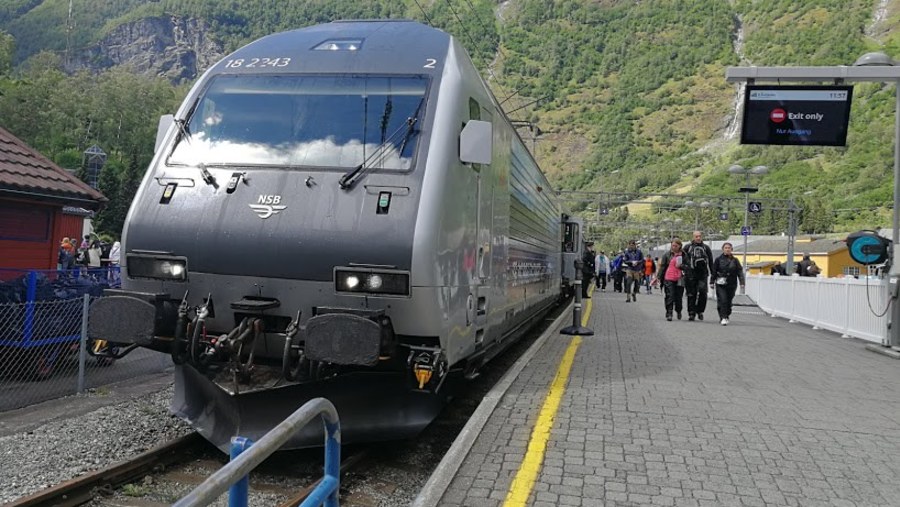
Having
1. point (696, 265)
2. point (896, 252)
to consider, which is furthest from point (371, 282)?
point (696, 265)

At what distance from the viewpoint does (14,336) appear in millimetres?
8273

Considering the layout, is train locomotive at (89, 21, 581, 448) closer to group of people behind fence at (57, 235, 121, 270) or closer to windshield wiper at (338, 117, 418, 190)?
windshield wiper at (338, 117, 418, 190)

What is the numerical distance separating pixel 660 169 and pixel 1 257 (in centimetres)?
12206

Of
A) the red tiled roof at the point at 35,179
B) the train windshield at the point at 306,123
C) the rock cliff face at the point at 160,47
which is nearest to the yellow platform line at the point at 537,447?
the train windshield at the point at 306,123

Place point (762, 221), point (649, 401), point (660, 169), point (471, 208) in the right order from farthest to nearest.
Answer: point (660, 169), point (762, 221), point (649, 401), point (471, 208)

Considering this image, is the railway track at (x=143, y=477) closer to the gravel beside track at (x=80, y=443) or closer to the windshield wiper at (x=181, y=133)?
the gravel beside track at (x=80, y=443)

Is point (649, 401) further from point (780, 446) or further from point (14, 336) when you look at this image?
point (14, 336)

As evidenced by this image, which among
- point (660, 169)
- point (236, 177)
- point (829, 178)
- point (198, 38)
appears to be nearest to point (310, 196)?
point (236, 177)

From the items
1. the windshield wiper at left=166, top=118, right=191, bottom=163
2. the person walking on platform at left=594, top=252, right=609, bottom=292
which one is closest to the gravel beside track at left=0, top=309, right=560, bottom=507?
the windshield wiper at left=166, top=118, right=191, bottom=163

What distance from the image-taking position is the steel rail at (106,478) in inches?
178

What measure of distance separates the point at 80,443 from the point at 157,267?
1.75 meters

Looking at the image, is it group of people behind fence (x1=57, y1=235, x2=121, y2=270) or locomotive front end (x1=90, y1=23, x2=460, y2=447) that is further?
group of people behind fence (x1=57, y1=235, x2=121, y2=270)

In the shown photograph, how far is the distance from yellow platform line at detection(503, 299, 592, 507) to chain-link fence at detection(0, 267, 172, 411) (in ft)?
16.6

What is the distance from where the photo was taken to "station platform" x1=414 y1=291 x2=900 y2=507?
4219 mm
